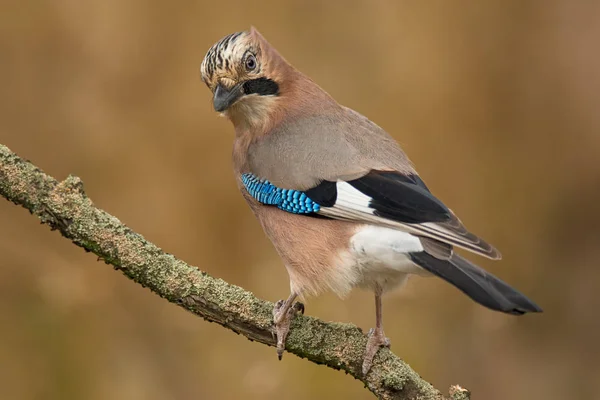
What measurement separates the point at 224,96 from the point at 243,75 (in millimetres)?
156

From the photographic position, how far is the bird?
343 centimetres

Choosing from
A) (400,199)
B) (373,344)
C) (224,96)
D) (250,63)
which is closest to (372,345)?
(373,344)

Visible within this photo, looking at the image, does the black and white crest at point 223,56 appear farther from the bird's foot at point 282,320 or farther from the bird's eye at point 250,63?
the bird's foot at point 282,320

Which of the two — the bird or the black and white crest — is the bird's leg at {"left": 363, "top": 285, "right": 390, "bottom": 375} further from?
the black and white crest

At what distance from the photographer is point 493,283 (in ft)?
10.3

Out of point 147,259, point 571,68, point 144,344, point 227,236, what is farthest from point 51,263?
point 571,68

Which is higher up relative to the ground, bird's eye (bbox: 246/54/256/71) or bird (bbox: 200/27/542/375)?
bird's eye (bbox: 246/54/256/71)

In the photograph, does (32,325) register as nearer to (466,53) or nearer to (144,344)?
(144,344)

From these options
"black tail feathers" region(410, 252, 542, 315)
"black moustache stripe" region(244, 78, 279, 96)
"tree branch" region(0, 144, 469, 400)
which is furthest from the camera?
"black moustache stripe" region(244, 78, 279, 96)

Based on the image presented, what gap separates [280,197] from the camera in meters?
3.87

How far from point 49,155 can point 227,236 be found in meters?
1.26

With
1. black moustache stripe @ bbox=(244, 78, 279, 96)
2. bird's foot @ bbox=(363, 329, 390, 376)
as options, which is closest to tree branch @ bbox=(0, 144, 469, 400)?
bird's foot @ bbox=(363, 329, 390, 376)

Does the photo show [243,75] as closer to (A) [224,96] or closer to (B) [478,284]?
(A) [224,96]

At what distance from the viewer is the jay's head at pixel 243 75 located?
3.91 m
